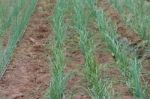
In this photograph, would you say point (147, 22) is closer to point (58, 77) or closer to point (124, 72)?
point (124, 72)

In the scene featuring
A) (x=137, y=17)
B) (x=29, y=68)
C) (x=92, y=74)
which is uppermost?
(x=137, y=17)

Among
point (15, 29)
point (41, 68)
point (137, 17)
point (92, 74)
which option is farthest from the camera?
point (137, 17)

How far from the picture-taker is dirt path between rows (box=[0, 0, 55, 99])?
272 cm

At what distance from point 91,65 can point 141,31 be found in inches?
36.9

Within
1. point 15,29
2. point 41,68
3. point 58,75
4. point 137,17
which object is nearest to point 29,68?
point 41,68

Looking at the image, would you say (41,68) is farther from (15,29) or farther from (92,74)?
(92,74)

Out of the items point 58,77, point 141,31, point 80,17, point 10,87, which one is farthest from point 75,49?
point 58,77

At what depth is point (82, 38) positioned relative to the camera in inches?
118

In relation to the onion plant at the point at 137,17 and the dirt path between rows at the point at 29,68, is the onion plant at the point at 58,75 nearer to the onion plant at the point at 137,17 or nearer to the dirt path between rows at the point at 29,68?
the dirt path between rows at the point at 29,68

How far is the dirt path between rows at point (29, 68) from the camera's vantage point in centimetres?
272

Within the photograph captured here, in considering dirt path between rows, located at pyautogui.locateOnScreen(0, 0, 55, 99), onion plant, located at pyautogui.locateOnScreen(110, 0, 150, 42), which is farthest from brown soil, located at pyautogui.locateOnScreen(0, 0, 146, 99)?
onion plant, located at pyautogui.locateOnScreen(110, 0, 150, 42)

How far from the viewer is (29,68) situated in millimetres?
3164

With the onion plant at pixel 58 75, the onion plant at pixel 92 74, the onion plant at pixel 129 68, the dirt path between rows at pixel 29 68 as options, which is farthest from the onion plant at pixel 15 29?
the onion plant at pixel 129 68

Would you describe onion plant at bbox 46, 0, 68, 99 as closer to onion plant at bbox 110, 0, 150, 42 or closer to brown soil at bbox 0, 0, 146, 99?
brown soil at bbox 0, 0, 146, 99
